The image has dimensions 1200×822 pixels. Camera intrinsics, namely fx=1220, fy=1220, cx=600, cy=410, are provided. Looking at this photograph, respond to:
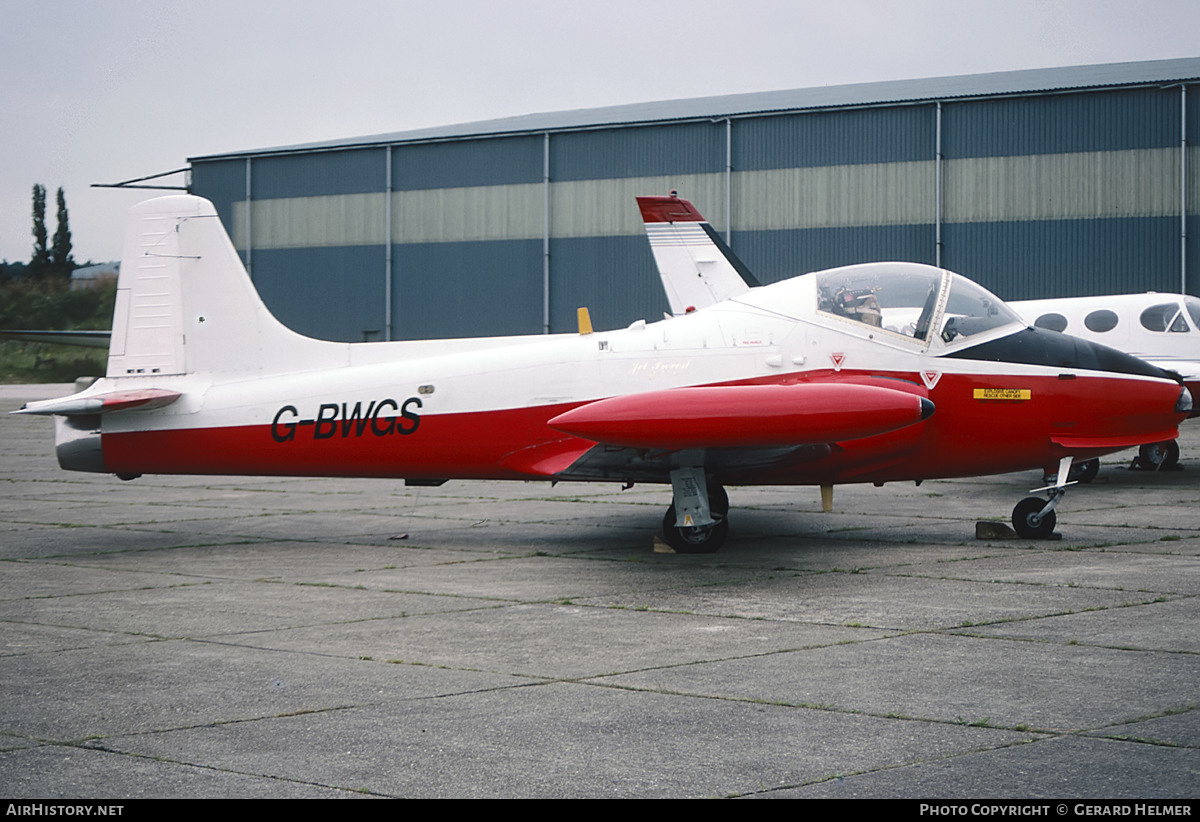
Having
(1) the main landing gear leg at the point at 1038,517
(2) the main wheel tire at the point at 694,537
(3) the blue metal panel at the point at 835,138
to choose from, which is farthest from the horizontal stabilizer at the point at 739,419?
(3) the blue metal panel at the point at 835,138

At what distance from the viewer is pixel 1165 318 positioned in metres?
17.2

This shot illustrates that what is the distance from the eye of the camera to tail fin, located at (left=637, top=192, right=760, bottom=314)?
22.5 meters

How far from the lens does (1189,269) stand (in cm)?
3117

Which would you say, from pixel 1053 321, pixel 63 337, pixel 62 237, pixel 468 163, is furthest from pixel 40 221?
pixel 1053 321

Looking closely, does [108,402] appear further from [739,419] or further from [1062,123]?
[1062,123]

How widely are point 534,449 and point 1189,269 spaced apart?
26.5m

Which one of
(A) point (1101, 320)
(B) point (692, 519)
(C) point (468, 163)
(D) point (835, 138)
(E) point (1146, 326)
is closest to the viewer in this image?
(B) point (692, 519)

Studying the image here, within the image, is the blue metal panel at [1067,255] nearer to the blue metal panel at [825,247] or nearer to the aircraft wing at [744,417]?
the blue metal panel at [825,247]

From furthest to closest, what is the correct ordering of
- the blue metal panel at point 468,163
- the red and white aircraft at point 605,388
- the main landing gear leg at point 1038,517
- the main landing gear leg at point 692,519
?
the blue metal panel at point 468,163 < the main landing gear leg at point 1038,517 < the red and white aircraft at point 605,388 < the main landing gear leg at point 692,519

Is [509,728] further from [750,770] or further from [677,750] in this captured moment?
[750,770]

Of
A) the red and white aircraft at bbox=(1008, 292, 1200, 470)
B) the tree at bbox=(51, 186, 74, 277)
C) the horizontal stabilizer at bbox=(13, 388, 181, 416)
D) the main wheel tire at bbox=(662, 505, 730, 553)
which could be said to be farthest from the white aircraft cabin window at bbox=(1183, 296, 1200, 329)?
the tree at bbox=(51, 186, 74, 277)

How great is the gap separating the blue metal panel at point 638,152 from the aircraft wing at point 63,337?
47.0 feet

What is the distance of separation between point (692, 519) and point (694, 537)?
0.18 meters

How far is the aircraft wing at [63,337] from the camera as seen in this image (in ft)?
76.2
